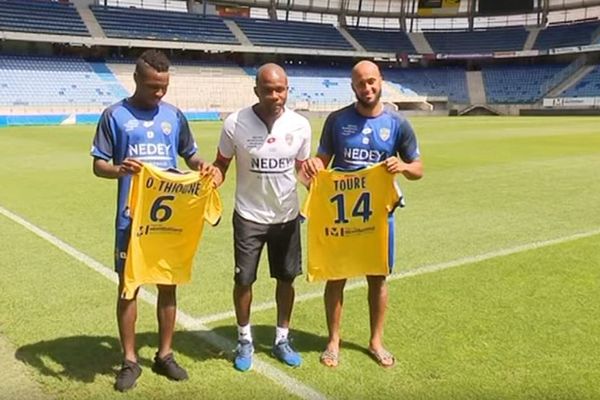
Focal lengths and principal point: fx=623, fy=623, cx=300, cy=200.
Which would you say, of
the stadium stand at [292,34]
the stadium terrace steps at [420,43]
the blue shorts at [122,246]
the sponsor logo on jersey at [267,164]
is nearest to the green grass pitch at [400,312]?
the blue shorts at [122,246]

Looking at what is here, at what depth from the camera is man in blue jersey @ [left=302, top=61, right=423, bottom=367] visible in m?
3.86

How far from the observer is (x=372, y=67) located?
3809 mm

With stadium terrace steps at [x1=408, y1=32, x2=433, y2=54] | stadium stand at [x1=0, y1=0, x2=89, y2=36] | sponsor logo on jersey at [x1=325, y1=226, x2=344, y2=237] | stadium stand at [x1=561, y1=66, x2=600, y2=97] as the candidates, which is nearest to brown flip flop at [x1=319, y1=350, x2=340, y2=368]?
sponsor logo on jersey at [x1=325, y1=226, x2=344, y2=237]

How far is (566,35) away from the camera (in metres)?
58.8

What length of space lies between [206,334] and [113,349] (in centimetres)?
67

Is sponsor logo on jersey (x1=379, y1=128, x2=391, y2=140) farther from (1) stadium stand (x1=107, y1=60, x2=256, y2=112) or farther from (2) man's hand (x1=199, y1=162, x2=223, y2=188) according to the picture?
(1) stadium stand (x1=107, y1=60, x2=256, y2=112)

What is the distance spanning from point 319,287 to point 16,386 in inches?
111

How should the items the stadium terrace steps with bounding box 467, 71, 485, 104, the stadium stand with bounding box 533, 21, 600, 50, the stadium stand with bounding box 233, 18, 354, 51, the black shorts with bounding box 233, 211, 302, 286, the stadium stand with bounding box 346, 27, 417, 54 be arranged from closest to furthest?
the black shorts with bounding box 233, 211, 302, 286 → the stadium stand with bounding box 533, 21, 600, 50 → the stadium stand with bounding box 233, 18, 354, 51 → the stadium terrace steps with bounding box 467, 71, 485, 104 → the stadium stand with bounding box 346, 27, 417, 54

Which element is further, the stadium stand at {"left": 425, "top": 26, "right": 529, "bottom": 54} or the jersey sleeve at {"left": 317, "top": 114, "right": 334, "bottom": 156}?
the stadium stand at {"left": 425, "top": 26, "right": 529, "bottom": 54}

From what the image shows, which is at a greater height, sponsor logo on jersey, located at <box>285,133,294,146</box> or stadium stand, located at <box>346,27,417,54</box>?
stadium stand, located at <box>346,27,417,54</box>

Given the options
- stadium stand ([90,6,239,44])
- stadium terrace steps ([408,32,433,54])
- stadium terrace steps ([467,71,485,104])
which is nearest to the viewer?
stadium stand ([90,6,239,44])

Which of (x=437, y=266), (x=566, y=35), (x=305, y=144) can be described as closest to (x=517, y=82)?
(x=566, y=35)

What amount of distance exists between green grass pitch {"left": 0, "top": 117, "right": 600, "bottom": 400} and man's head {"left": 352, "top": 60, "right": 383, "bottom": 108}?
1.71 meters

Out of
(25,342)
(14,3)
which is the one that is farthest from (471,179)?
(14,3)
